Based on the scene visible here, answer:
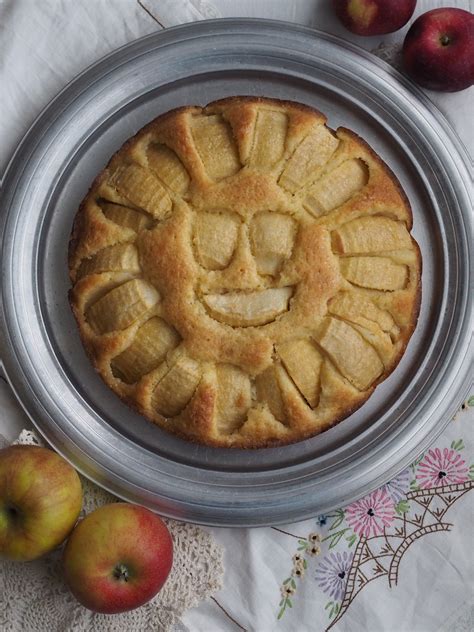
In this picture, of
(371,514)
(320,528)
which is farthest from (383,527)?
(320,528)

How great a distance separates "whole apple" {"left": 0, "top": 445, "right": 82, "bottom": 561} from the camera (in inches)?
83.4

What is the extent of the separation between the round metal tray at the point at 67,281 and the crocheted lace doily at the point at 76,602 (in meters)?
0.07

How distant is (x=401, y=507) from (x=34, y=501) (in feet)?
3.22

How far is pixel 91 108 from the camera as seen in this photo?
7.70ft

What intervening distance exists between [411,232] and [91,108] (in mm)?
945

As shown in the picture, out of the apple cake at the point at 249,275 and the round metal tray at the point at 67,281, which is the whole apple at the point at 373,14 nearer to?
the round metal tray at the point at 67,281

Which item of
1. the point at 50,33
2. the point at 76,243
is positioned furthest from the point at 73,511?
the point at 50,33

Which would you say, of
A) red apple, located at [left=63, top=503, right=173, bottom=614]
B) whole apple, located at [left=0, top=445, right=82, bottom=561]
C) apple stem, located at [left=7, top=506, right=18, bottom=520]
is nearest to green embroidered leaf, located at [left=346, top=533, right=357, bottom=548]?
red apple, located at [left=63, top=503, right=173, bottom=614]

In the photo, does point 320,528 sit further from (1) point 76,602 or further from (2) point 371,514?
(1) point 76,602

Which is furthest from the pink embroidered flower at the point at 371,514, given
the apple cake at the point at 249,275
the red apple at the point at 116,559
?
the red apple at the point at 116,559

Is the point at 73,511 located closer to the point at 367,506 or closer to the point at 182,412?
the point at 182,412

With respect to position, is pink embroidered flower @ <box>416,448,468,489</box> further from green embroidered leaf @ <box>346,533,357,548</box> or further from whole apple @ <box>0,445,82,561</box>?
whole apple @ <box>0,445,82,561</box>

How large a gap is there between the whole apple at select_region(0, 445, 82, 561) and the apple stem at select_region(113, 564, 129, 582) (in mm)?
168

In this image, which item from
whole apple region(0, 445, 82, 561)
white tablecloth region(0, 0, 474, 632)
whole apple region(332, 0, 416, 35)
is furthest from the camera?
white tablecloth region(0, 0, 474, 632)
